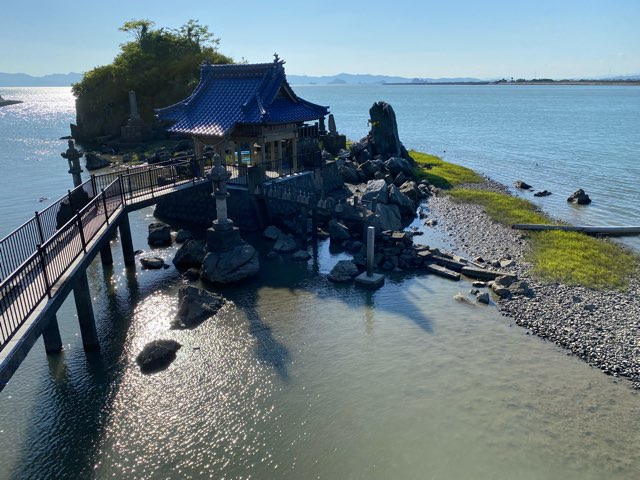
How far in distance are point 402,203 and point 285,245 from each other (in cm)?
1061

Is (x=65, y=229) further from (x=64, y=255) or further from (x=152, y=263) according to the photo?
(x=152, y=263)

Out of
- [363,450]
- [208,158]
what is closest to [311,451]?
[363,450]

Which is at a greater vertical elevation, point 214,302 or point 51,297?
point 51,297

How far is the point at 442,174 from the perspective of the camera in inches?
1806

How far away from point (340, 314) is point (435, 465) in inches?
327

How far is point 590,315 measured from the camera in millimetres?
18484

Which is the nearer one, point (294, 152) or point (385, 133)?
point (294, 152)

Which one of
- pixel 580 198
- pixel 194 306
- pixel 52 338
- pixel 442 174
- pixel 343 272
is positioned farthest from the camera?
pixel 442 174

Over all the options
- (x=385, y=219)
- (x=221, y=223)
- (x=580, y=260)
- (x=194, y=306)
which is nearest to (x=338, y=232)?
(x=385, y=219)

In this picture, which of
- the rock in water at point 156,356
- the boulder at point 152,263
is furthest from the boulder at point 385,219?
the rock in water at point 156,356

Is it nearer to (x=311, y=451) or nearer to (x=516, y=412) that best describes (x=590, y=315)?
(x=516, y=412)

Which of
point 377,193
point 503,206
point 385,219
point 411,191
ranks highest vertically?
point 377,193

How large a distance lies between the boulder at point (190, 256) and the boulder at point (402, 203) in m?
14.9

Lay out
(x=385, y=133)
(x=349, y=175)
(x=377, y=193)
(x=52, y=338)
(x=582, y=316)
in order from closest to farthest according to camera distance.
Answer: (x=52, y=338) < (x=582, y=316) < (x=377, y=193) < (x=349, y=175) < (x=385, y=133)
